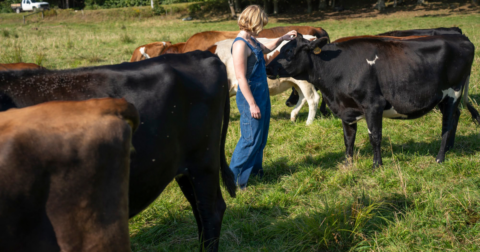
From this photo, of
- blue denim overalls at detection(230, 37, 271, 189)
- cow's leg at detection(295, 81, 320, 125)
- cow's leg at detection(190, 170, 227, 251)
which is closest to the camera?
cow's leg at detection(190, 170, 227, 251)

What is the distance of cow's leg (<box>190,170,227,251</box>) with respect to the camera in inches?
115

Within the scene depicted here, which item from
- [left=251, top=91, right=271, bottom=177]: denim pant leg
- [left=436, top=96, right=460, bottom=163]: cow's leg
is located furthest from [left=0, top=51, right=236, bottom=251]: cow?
[left=436, top=96, right=460, bottom=163]: cow's leg

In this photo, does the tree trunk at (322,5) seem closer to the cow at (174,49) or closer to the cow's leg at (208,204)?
the cow at (174,49)

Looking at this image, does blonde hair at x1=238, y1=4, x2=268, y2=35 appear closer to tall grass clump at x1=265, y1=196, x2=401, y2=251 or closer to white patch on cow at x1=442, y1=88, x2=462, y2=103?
tall grass clump at x1=265, y1=196, x2=401, y2=251

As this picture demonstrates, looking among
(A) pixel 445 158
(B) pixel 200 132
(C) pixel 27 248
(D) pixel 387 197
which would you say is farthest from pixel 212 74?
(A) pixel 445 158

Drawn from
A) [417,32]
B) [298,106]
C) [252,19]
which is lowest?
[298,106]

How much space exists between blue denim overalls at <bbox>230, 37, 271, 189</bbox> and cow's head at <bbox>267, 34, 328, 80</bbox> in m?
0.97

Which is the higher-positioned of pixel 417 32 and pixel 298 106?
pixel 417 32

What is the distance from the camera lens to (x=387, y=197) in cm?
402

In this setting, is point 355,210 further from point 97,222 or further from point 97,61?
point 97,61

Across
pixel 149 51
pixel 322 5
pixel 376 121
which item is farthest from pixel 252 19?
pixel 322 5

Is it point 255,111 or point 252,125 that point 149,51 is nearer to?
point 252,125

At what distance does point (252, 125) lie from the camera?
4340 mm

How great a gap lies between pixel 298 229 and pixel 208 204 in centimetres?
90
